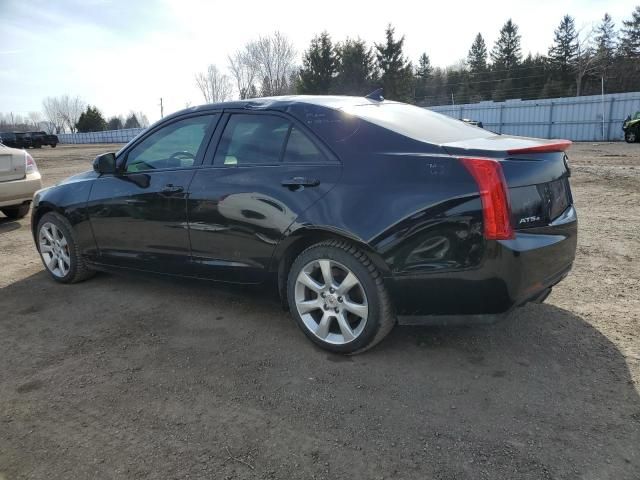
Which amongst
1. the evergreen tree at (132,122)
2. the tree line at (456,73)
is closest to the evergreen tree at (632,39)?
the tree line at (456,73)

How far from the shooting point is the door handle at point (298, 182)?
308cm

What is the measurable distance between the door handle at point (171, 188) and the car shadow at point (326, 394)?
724mm

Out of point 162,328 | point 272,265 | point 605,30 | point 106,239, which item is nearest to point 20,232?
Result: point 106,239

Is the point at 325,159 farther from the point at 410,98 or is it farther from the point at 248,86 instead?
the point at 248,86

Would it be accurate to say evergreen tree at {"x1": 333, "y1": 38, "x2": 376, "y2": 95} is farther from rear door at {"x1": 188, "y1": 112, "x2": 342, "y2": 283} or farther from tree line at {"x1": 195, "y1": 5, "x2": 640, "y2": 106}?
rear door at {"x1": 188, "y1": 112, "x2": 342, "y2": 283}

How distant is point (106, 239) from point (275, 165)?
1916mm

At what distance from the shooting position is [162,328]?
3695 millimetres

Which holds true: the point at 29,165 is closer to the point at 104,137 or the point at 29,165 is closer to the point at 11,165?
the point at 11,165

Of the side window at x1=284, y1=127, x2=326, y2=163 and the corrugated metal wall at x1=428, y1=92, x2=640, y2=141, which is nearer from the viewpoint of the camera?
the side window at x1=284, y1=127, x2=326, y2=163

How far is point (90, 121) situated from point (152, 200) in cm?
7986

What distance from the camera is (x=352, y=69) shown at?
4778cm

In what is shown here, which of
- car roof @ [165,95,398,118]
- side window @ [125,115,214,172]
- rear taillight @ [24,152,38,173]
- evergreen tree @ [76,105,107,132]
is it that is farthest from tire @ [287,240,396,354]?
evergreen tree @ [76,105,107,132]

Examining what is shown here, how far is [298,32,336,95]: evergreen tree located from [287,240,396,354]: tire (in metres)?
45.7

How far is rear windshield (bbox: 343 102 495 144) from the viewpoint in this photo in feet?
10.0
